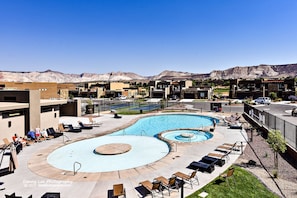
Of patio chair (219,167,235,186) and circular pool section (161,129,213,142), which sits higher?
patio chair (219,167,235,186)

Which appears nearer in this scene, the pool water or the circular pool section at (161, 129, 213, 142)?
the circular pool section at (161, 129, 213, 142)

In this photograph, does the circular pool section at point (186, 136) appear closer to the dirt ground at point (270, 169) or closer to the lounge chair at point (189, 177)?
the dirt ground at point (270, 169)

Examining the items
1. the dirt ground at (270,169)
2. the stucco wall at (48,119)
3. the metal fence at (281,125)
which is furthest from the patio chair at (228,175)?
the stucco wall at (48,119)

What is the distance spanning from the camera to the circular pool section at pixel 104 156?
10.6m

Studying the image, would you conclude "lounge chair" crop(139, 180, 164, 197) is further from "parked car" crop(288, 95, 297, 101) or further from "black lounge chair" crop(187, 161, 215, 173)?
"parked car" crop(288, 95, 297, 101)

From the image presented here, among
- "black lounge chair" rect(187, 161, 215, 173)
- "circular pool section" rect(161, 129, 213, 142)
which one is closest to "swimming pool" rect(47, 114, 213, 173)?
"circular pool section" rect(161, 129, 213, 142)

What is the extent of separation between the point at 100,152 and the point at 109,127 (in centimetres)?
718

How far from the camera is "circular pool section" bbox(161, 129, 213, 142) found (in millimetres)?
16166

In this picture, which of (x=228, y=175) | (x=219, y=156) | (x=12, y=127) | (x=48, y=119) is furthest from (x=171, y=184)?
(x=48, y=119)

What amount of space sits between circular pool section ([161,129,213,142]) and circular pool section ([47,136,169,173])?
5.77 ft

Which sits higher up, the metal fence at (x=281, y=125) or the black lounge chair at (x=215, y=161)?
the metal fence at (x=281, y=125)

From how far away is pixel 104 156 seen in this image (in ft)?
39.5

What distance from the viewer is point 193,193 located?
736 cm

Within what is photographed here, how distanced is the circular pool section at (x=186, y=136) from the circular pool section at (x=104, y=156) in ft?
5.77
